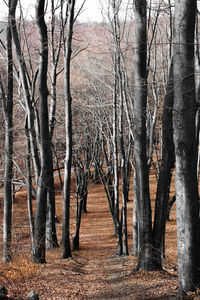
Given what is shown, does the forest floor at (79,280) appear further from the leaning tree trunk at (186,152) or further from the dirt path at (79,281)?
the leaning tree trunk at (186,152)

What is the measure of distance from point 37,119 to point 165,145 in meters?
6.94

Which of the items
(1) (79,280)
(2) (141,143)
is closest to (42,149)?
(2) (141,143)

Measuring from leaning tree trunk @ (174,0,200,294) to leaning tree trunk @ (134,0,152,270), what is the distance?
2.27 metres

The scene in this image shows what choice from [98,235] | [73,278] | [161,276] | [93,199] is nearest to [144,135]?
[161,276]

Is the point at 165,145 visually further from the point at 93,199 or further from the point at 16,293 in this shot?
the point at 93,199

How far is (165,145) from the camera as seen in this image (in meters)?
7.70

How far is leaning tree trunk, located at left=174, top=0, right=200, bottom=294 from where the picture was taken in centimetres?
561

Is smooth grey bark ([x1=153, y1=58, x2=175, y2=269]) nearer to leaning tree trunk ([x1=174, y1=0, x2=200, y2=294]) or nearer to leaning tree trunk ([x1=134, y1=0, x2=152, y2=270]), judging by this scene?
leaning tree trunk ([x1=134, y1=0, x2=152, y2=270])


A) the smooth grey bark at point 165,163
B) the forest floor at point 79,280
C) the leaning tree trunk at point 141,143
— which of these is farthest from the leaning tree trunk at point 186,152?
the leaning tree trunk at point 141,143

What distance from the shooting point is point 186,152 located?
5684 millimetres

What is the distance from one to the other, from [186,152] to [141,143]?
8.42ft

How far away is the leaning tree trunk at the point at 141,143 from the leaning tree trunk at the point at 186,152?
7.46ft

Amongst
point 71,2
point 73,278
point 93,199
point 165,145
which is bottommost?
point 93,199

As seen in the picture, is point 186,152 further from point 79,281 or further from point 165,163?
point 79,281
